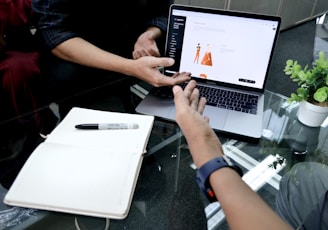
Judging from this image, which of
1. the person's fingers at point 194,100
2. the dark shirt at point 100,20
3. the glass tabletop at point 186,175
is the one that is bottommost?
the glass tabletop at point 186,175

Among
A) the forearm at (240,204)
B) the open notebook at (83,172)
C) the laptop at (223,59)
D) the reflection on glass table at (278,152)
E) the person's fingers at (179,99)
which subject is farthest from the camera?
the laptop at (223,59)

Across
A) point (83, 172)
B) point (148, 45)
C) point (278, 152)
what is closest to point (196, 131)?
point (83, 172)

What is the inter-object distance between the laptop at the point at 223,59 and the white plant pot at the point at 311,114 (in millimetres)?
132

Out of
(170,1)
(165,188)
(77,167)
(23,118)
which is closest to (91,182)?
(77,167)

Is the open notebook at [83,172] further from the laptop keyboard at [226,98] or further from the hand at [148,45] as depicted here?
the hand at [148,45]

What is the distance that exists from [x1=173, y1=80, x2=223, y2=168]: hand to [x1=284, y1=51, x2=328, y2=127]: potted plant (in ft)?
1.28

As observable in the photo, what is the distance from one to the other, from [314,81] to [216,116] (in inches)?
12.8

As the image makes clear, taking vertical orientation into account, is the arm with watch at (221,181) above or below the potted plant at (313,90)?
below

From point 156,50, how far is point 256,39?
0.37 metres

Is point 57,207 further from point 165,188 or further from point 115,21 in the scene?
point 115,21

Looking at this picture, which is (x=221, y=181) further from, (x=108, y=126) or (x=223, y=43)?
(x=223, y=43)

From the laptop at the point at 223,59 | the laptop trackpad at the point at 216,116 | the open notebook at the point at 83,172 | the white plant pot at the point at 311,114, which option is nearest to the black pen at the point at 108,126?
the open notebook at the point at 83,172

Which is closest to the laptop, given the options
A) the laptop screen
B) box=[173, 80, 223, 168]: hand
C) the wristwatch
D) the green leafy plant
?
the laptop screen

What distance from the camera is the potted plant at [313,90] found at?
89 centimetres
